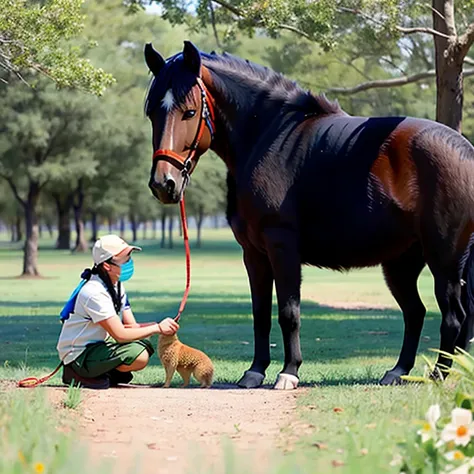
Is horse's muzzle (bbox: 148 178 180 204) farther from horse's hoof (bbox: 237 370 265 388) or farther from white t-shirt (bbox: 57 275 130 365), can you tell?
horse's hoof (bbox: 237 370 265 388)

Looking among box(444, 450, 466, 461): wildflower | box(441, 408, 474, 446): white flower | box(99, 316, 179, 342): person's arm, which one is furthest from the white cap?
box(444, 450, 466, 461): wildflower

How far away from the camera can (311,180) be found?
876 cm

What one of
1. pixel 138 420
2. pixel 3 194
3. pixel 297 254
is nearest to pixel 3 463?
pixel 138 420

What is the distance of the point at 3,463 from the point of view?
4.94m

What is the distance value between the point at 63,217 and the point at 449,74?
2063 inches

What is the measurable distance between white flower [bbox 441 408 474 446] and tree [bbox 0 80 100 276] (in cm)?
3049

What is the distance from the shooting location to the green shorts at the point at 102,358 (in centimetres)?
865

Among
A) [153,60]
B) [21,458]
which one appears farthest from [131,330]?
[21,458]

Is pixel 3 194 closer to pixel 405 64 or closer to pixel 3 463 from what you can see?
pixel 405 64

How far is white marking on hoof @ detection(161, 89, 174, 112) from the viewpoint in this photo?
8.57m

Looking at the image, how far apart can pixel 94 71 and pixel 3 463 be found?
10.3m

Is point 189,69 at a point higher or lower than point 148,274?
higher

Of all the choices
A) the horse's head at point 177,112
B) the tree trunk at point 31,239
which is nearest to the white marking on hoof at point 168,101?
the horse's head at point 177,112

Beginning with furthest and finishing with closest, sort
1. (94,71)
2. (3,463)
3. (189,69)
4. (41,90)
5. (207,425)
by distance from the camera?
1. (41,90)
2. (94,71)
3. (189,69)
4. (207,425)
5. (3,463)
